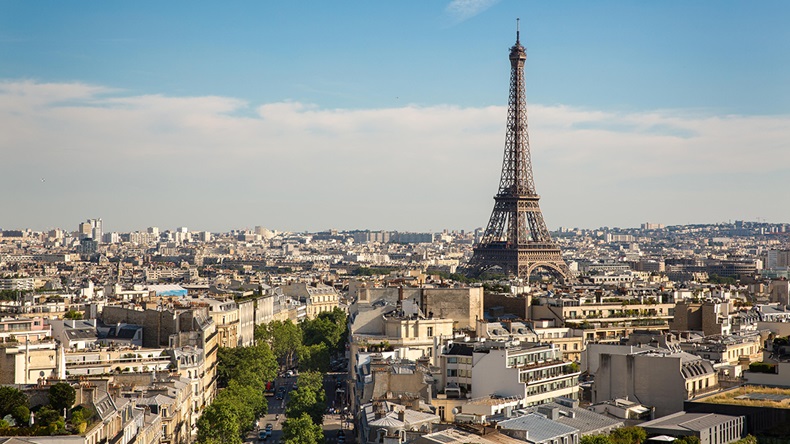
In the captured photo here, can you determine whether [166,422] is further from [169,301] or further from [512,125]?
[512,125]

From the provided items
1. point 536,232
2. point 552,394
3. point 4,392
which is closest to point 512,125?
point 536,232

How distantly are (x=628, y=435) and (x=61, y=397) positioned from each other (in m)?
17.5

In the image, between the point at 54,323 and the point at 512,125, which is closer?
the point at 54,323

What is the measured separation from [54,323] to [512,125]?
344 ft

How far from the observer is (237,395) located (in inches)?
2542

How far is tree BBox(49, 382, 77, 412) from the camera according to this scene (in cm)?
4000

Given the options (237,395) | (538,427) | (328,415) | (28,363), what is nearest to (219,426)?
(28,363)

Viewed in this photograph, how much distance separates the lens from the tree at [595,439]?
136ft

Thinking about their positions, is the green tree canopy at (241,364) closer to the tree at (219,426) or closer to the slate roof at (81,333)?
the slate roof at (81,333)

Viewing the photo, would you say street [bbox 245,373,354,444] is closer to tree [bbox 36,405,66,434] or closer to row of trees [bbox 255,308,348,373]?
row of trees [bbox 255,308,348,373]

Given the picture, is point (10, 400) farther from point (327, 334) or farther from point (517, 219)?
point (517, 219)

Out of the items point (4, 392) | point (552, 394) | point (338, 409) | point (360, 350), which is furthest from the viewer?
point (338, 409)

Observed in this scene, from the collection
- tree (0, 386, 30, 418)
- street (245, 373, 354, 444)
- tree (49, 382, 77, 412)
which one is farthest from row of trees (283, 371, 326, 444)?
tree (0, 386, 30, 418)

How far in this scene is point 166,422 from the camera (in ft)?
169
